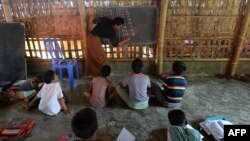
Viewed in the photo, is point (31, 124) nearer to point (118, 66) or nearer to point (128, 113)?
point (128, 113)

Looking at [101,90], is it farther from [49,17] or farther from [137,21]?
[49,17]

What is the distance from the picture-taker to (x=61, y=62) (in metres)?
4.28

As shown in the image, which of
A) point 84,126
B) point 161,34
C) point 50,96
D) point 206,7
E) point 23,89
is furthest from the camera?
point 161,34

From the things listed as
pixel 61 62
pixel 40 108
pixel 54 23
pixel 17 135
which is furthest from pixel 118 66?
pixel 17 135

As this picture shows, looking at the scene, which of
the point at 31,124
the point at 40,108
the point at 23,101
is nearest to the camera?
the point at 31,124

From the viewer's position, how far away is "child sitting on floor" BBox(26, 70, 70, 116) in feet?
11.1

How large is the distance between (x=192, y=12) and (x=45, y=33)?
2847mm

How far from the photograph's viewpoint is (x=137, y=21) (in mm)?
4430

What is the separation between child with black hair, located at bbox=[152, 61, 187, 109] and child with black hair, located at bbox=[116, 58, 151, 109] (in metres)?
0.25

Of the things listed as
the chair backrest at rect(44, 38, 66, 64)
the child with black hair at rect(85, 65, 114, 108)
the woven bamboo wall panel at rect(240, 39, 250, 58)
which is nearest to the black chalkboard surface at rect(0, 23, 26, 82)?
the chair backrest at rect(44, 38, 66, 64)

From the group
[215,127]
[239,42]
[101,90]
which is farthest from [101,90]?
[239,42]

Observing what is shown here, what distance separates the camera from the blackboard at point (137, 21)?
4328 millimetres

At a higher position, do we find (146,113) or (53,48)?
(53,48)

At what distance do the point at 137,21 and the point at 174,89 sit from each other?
5.37 feet
